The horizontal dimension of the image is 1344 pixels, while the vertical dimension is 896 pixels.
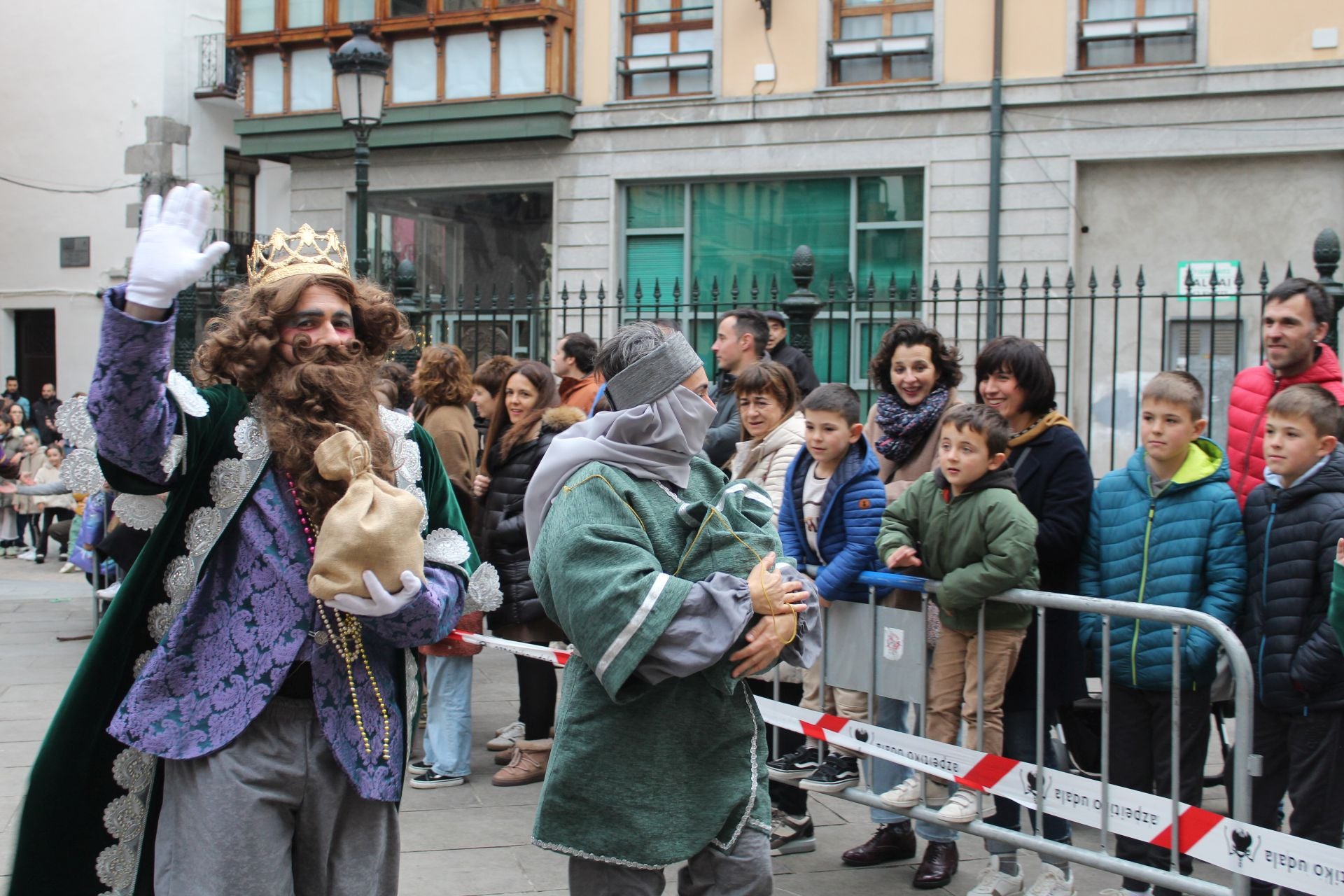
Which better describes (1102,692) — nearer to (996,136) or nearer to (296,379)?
(296,379)

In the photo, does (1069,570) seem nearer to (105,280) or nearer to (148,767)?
(148,767)

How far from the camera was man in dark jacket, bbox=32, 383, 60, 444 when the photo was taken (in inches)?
813

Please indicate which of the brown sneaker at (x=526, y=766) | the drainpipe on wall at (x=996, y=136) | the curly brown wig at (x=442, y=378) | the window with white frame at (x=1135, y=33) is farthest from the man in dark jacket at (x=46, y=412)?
the brown sneaker at (x=526, y=766)

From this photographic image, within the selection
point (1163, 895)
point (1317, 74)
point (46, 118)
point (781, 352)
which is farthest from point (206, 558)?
point (46, 118)

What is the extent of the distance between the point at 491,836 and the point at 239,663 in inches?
112

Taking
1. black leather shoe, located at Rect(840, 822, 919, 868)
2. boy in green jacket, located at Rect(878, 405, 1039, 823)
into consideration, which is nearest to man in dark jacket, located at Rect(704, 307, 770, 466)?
boy in green jacket, located at Rect(878, 405, 1039, 823)

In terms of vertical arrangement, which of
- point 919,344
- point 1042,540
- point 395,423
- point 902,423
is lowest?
point 1042,540

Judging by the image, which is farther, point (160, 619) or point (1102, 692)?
point (1102, 692)

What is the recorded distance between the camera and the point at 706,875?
10.7ft

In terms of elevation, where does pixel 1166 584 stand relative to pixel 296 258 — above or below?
below

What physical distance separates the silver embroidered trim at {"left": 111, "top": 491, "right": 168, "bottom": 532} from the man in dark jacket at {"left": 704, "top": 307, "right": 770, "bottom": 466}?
4.06 metres

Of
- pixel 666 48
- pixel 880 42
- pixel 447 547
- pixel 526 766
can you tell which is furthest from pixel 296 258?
pixel 666 48

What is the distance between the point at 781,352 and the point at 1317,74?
9.49m

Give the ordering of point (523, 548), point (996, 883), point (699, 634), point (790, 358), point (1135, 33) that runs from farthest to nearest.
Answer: point (1135, 33) → point (790, 358) → point (523, 548) → point (996, 883) → point (699, 634)
